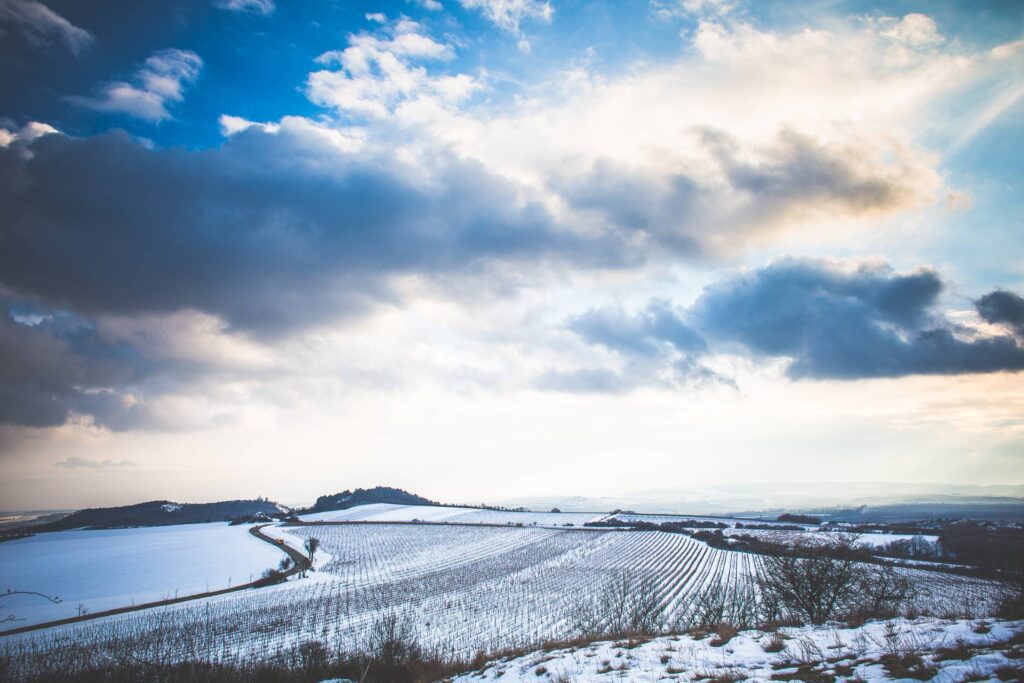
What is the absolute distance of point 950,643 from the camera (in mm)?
10109

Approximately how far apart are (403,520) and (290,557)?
64.9 metres

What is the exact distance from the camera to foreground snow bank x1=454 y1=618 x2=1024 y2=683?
864cm

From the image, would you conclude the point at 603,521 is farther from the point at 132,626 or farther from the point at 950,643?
the point at 950,643

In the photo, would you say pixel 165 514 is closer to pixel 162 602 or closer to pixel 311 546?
pixel 311 546

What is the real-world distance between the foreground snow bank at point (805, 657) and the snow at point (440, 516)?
4950 inches

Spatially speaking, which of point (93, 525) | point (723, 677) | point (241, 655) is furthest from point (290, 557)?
point (93, 525)

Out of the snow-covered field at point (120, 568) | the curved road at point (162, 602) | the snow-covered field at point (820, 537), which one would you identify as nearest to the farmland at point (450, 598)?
the curved road at point (162, 602)

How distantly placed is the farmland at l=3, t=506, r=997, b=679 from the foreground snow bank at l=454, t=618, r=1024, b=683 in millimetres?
13451

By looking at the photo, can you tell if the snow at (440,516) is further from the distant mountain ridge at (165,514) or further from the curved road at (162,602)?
the curved road at (162,602)

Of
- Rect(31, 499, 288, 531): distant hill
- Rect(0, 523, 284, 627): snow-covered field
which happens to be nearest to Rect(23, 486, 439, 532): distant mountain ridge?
Rect(31, 499, 288, 531): distant hill

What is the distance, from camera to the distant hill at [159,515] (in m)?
168

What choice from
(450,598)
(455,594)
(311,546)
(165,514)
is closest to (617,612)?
(450,598)

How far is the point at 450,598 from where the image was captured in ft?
153

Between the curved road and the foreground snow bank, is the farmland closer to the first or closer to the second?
the curved road
